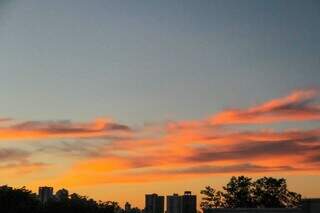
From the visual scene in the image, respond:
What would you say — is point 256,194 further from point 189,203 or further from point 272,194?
point 189,203

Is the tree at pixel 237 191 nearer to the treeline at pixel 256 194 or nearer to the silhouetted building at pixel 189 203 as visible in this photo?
the treeline at pixel 256 194

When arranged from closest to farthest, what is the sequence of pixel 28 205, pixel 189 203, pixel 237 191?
pixel 28 205
pixel 237 191
pixel 189 203

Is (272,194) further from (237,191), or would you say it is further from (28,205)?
(28,205)

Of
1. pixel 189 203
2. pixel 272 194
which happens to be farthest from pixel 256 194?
pixel 189 203

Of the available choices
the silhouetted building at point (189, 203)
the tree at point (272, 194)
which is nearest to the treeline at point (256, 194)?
the tree at point (272, 194)

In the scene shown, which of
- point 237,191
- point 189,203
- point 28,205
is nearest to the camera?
point 28,205

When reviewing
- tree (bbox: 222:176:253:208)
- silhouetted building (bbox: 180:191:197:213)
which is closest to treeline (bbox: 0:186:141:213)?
tree (bbox: 222:176:253:208)

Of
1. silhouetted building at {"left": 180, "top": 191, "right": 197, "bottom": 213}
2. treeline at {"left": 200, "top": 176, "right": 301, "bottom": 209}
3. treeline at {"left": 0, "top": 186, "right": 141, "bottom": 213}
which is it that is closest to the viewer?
treeline at {"left": 0, "top": 186, "right": 141, "bottom": 213}

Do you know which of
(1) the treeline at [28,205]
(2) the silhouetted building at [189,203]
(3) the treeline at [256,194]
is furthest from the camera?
(2) the silhouetted building at [189,203]

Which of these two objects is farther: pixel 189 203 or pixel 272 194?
pixel 189 203

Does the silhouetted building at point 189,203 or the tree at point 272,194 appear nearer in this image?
the tree at point 272,194

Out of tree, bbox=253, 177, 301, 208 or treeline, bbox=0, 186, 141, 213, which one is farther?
tree, bbox=253, 177, 301, 208

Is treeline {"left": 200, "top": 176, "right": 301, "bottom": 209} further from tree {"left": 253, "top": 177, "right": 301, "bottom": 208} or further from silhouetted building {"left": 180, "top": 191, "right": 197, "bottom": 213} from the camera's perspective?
silhouetted building {"left": 180, "top": 191, "right": 197, "bottom": 213}

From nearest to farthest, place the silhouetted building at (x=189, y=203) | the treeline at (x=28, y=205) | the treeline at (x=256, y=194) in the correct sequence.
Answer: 1. the treeline at (x=28, y=205)
2. the treeline at (x=256, y=194)
3. the silhouetted building at (x=189, y=203)
